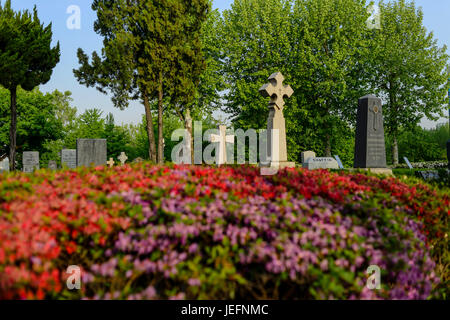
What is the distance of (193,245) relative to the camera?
243 cm

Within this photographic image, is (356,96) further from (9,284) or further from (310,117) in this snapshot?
(9,284)

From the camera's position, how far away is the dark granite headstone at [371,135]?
11875mm

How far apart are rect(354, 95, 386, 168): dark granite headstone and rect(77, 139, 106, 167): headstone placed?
32.0 ft

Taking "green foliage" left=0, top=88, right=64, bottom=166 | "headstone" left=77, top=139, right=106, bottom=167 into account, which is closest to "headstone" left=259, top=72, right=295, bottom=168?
"headstone" left=77, top=139, right=106, bottom=167

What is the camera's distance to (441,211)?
12.8 ft

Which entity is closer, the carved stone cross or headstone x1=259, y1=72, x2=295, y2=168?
headstone x1=259, y1=72, x2=295, y2=168

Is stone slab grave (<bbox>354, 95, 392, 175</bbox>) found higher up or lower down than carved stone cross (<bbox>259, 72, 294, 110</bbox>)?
lower down

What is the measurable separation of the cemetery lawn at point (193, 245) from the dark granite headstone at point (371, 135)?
30.6 feet

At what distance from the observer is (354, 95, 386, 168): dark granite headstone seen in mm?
11875

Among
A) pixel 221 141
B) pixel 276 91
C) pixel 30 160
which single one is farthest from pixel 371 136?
pixel 30 160

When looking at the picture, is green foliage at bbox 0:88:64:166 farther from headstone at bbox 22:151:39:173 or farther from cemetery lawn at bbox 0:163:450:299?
cemetery lawn at bbox 0:163:450:299

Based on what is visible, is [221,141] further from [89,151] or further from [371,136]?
[371,136]

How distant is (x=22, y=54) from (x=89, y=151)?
13357mm

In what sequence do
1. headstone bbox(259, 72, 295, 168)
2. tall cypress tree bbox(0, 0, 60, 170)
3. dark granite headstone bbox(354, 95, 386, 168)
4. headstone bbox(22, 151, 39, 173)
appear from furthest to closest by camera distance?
headstone bbox(22, 151, 39, 173) < tall cypress tree bbox(0, 0, 60, 170) < dark granite headstone bbox(354, 95, 386, 168) < headstone bbox(259, 72, 295, 168)
